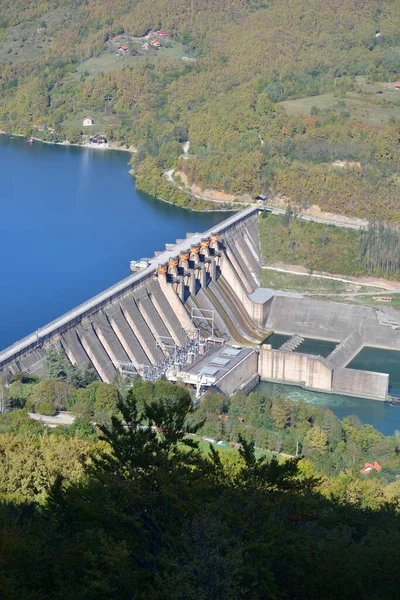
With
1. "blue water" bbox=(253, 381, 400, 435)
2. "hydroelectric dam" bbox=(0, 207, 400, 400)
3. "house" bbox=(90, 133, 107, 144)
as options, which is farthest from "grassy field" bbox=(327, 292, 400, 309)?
"house" bbox=(90, 133, 107, 144)

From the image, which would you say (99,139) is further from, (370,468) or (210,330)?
(370,468)

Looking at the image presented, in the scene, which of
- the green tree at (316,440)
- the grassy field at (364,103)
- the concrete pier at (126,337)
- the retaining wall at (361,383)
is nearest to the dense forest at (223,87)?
the grassy field at (364,103)

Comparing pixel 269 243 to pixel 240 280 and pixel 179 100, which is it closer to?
pixel 240 280

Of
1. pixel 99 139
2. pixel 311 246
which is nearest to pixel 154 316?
pixel 311 246

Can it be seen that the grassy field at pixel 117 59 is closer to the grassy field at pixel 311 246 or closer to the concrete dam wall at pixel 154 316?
the grassy field at pixel 311 246

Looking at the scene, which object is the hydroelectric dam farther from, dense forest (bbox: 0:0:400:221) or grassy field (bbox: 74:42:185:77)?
grassy field (bbox: 74:42:185:77)

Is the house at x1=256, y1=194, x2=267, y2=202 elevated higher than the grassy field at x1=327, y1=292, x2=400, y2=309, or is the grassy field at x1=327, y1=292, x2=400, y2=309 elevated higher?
the house at x1=256, y1=194, x2=267, y2=202
